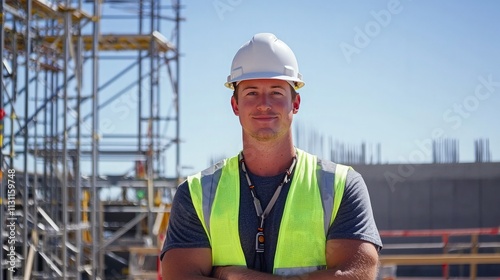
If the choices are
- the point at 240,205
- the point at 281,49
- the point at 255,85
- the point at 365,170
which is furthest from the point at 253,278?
the point at 365,170

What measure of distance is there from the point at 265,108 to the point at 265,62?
0.20 meters

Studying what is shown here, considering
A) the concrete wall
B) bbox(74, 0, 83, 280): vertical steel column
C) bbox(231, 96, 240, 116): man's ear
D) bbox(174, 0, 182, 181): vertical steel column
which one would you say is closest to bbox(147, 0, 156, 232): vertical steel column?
bbox(174, 0, 182, 181): vertical steel column

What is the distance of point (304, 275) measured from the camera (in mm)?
2699

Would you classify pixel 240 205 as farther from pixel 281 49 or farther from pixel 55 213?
pixel 55 213

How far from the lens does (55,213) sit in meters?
13.0

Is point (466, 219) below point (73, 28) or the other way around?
below

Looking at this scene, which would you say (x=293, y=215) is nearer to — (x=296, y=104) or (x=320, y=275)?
(x=320, y=275)

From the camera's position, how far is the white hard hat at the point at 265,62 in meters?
2.88

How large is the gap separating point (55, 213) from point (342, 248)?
10925mm

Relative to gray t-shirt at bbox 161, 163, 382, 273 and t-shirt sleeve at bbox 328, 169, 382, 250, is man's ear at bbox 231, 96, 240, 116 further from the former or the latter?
t-shirt sleeve at bbox 328, 169, 382, 250

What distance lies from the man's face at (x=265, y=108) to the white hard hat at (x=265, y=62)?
1.1 inches

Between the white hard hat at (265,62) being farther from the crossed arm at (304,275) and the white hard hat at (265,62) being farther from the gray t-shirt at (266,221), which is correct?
the crossed arm at (304,275)

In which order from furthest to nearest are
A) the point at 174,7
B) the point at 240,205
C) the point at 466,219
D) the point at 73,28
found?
the point at 466,219, the point at 174,7, the point at 73,28, the point at 240,205

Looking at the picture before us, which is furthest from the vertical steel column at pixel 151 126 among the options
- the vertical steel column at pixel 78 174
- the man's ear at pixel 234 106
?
the man's ear at pixel 234 106
